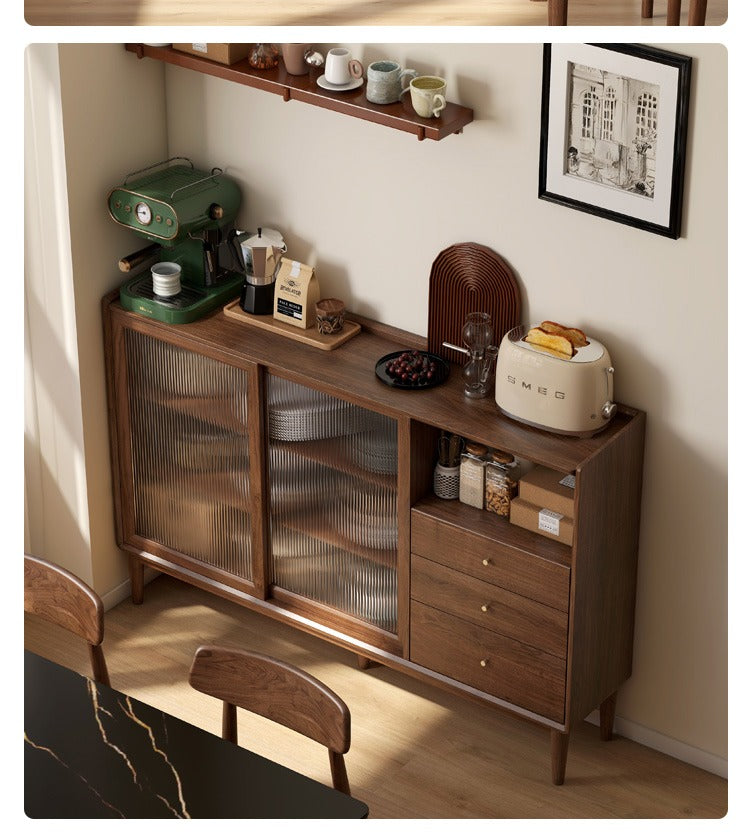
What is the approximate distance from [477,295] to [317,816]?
5.44 ft

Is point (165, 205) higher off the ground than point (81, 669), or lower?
higher

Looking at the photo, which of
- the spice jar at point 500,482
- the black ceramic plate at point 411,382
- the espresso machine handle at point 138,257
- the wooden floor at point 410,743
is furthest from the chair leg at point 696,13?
the wooden floor at point 410,743

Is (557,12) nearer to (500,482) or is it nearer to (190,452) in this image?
(500,482)

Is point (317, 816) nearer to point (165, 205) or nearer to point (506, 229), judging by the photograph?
point (506, 229)

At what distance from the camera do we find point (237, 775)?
3113 millimetres

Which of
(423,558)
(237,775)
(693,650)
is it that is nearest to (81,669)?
(423,558)

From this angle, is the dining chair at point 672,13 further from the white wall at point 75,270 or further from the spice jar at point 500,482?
the white wall at point 75,270

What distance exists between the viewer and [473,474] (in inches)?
158

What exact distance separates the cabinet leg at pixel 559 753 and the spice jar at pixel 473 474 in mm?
706

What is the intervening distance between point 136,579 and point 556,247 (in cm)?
197

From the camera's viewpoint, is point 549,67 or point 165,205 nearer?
point 549,67

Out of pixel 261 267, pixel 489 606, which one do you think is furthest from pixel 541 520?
pixel 261 267

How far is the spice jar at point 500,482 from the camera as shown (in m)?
3.98

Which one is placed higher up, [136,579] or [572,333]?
[572,333]
